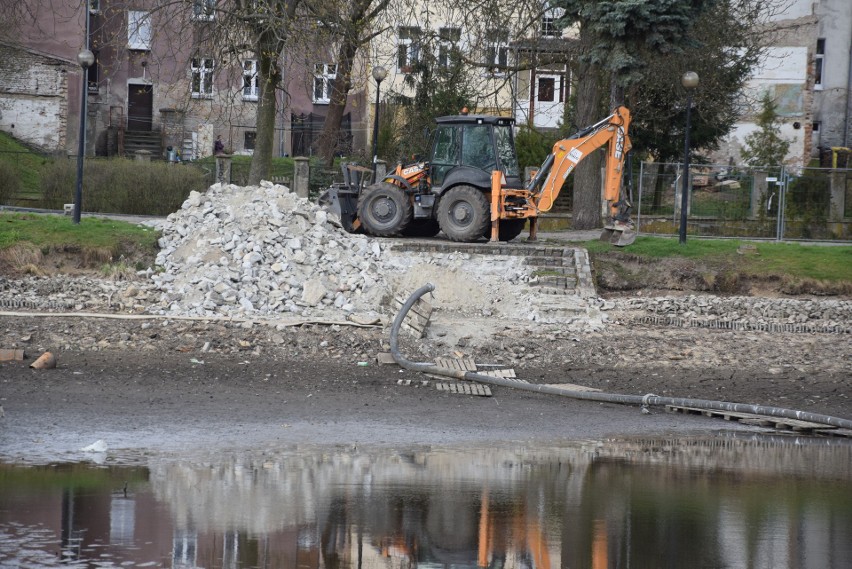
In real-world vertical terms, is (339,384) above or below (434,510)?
above

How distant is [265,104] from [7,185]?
7922 mm

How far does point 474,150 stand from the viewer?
77.7 feet

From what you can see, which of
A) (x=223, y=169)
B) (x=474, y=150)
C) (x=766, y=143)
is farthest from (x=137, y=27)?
(x=766, y=143)

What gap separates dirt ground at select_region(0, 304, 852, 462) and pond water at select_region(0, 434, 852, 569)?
3.40 ft

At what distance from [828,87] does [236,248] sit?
3665 centimetres

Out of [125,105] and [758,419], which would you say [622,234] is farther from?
[125,105]

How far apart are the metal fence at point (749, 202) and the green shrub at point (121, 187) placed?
497 inches

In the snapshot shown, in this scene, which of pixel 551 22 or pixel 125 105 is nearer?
pixel 551 22

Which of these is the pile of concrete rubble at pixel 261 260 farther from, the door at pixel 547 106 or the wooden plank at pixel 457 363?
the door at pixel 547 106

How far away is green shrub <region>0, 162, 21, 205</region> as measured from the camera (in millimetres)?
30859

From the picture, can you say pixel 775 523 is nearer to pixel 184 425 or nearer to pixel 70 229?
pixel 184 425

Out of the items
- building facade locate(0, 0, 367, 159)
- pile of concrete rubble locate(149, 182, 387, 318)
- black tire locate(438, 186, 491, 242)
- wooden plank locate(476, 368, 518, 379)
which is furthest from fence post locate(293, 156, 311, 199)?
wooden plank locate(476, 368, 518, 379)

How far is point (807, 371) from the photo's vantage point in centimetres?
1625

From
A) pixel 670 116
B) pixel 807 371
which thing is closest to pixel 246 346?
pixel 807 371
